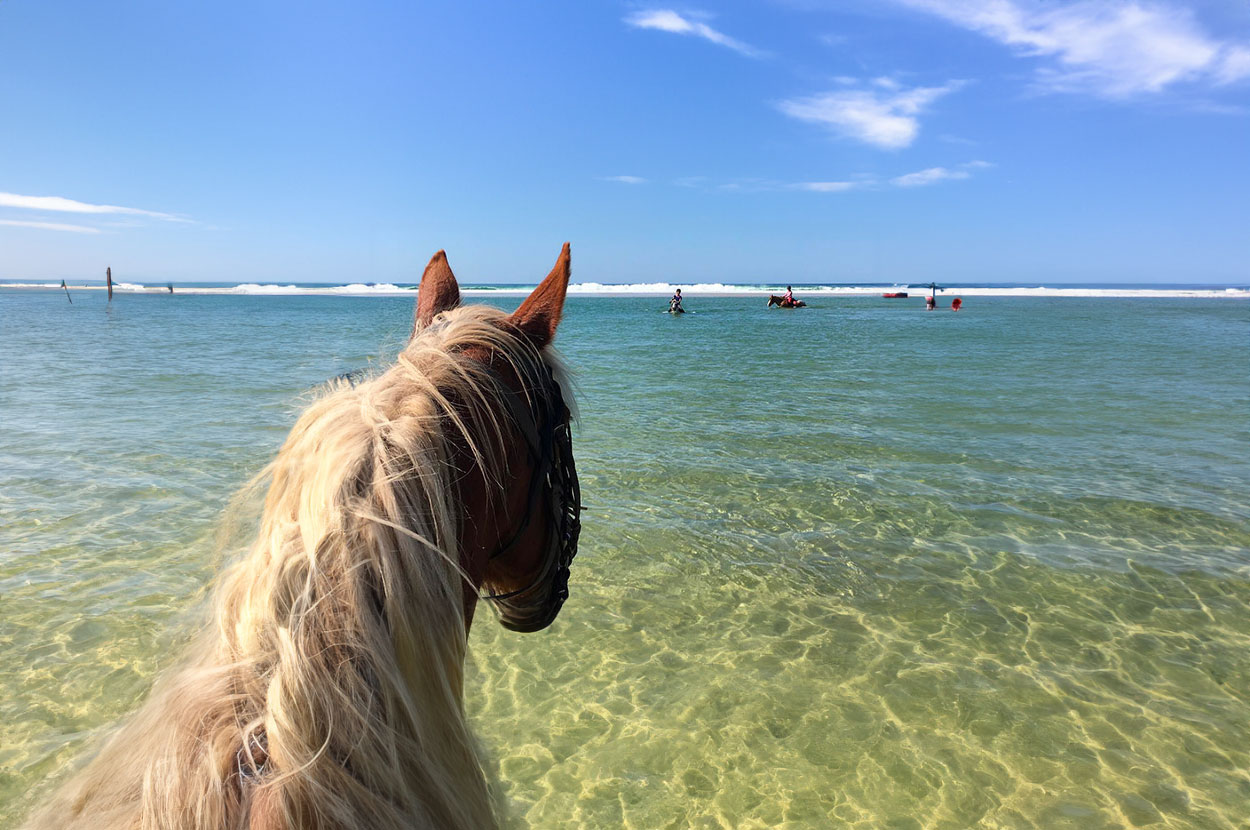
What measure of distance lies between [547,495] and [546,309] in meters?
0.40

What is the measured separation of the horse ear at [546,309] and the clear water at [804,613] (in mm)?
418

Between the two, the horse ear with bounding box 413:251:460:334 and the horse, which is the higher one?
the horse ear with bounding box 413:251:460:334

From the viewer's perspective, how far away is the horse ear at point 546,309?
147cm

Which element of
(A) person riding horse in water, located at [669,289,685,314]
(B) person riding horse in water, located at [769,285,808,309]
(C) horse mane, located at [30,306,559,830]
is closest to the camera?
(C) horse mane, located at [30,306,559,830]

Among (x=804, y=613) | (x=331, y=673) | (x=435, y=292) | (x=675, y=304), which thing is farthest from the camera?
(x=675, y=304)

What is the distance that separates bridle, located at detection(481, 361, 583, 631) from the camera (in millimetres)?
1447

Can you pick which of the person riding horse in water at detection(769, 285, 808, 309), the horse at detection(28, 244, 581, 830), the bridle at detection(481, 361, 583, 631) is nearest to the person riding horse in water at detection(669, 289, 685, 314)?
the person riding horse in water at detection(769, 285, 808, 309)

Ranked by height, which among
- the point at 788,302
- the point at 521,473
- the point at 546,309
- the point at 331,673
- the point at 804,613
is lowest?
the point at 804,613

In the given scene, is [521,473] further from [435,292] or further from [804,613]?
[804,613]

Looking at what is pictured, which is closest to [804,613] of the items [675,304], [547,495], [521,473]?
[547,495]

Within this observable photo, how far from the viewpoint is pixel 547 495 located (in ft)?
5.04

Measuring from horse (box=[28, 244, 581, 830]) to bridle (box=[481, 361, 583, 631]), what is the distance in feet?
0.40

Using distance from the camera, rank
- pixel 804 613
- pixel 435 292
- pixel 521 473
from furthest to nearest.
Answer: pixel 804 613
pixel 435 292
pixel 521 473

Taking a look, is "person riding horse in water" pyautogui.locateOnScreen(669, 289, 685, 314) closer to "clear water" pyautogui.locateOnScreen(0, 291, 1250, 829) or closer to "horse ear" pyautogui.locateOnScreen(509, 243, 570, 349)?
"clear water" pyautogui.locateOnScreen(0, 291, 1250, 829)
